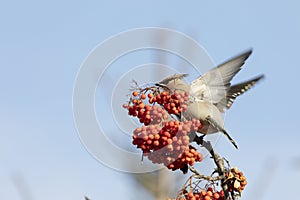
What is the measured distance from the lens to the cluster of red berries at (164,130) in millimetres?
4066

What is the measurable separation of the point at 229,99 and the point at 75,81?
5.79 ft

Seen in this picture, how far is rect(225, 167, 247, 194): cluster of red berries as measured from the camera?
3.82 metres

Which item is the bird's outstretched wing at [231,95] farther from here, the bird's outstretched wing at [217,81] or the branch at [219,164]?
the branch at [219,164]

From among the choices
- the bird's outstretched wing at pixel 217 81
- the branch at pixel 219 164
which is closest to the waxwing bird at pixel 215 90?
the bird's outstretched wing at pixel 217 81

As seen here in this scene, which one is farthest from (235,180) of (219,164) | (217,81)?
(217,81)

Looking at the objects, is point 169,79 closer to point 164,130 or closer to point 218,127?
point 164,130

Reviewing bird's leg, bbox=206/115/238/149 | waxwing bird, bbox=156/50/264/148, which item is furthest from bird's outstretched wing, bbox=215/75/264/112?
bird's leg, bbox=206/115/238/149

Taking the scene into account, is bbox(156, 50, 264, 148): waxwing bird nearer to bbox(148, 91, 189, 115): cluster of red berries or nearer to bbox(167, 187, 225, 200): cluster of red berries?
bbox(148, 91, 189, 115): cluster of red berries

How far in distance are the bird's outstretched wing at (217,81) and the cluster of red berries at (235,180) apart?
1529 mm

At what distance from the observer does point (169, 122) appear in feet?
13.9

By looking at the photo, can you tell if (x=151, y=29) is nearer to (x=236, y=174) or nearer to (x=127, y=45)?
(x=127, y=45)

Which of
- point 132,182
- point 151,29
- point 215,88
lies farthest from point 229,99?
point 132,182

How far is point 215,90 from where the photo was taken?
5621mm

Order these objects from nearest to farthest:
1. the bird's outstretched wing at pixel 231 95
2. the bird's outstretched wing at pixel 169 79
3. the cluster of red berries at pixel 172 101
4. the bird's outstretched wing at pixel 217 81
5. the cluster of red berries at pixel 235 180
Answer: the cluster of red berries at pixel 235 180, the cluster of red berries at pixel 172 101, the bird's outstretched wing at pixel 169 79, the bird's outstretched wing at pixel 217 81, the bird's outstretched wing at pixel 231 95
